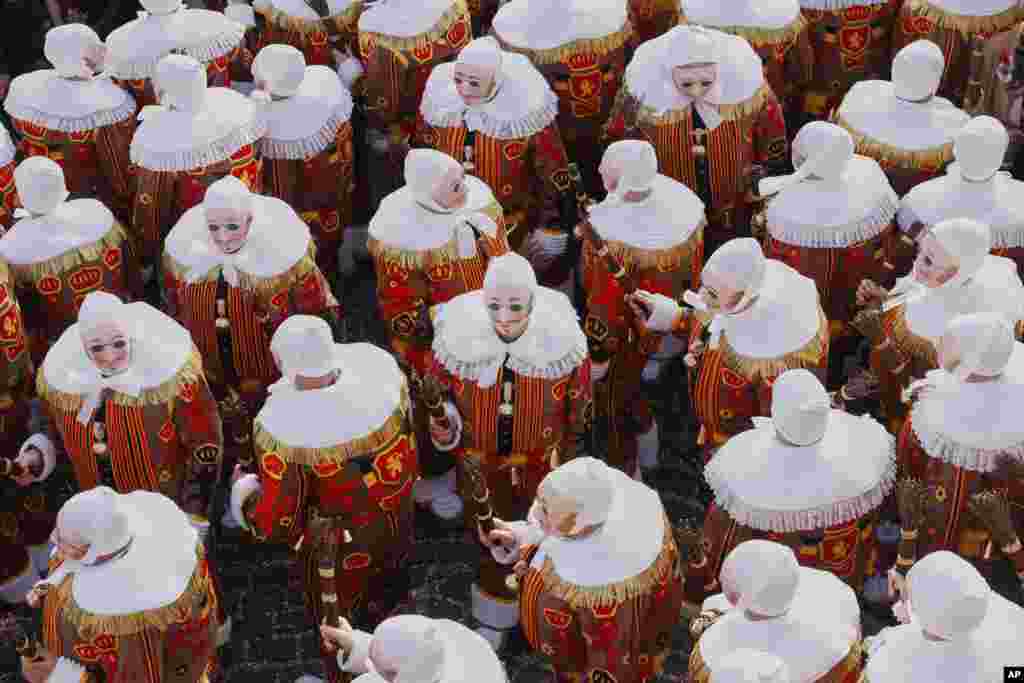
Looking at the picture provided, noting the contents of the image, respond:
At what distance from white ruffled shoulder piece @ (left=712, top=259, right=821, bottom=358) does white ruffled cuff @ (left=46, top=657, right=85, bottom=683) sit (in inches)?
113

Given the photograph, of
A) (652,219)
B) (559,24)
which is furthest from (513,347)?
(559,24)

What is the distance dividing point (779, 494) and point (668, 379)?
2.49 m

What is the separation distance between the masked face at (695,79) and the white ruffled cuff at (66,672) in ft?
13.2

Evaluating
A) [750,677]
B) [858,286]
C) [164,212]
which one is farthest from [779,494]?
[164,212]

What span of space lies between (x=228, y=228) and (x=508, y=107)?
1630 millimetres

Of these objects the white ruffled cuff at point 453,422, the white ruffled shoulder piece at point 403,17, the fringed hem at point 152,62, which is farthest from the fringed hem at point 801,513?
the fringed hem at point 152,62

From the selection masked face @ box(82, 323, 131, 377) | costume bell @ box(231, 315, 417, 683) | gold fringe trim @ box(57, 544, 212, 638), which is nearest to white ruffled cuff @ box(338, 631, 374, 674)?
costume bell @ box(231, 315, 417, 683)

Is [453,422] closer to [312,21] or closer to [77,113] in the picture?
[77,113]

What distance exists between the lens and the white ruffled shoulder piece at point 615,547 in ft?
18.8

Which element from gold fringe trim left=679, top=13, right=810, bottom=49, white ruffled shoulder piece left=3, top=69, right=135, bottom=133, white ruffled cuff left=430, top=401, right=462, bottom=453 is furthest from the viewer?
gold fringe trim left=679, top=13, right=810, bottom=49

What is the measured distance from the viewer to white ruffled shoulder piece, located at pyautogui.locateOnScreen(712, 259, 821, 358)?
661 cm

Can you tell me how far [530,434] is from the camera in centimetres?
669

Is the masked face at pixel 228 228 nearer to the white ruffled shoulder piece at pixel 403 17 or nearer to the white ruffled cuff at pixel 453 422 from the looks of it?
the white ruffled cuff at pixel 453 422

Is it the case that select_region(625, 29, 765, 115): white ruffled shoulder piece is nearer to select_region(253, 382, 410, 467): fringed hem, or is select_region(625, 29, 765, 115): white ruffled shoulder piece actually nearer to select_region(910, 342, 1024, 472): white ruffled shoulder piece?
select_region(910, 342, 1024, 472): white ruffled shoulder piece
